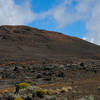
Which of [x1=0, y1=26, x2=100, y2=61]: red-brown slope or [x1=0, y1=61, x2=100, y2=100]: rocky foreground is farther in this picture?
[x1=0, y1=26, x2=100, y2=61]: red-brown slope

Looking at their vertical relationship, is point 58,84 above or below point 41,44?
below

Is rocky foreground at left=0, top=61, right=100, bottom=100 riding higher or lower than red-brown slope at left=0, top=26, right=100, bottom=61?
lower

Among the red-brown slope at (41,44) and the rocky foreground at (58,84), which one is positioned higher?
the red-brown slope at (41,44)

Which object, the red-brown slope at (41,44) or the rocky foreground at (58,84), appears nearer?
the rocky foreground at (58,84)

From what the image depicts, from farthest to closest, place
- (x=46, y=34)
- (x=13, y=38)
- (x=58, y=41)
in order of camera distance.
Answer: (x=46, y=34) < (x=58, y=41) < (x=13, y=38)

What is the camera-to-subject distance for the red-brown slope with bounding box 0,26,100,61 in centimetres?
6694

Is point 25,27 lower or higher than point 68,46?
higher

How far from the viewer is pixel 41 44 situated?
3076 inches

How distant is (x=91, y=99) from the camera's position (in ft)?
31.6

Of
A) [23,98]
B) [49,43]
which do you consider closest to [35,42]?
[49,43]

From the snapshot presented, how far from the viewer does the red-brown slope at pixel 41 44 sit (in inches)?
2635

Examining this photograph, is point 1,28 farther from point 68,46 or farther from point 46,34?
point 68,46

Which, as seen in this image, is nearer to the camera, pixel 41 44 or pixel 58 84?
pixel 58 84

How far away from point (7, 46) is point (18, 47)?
177 inches
